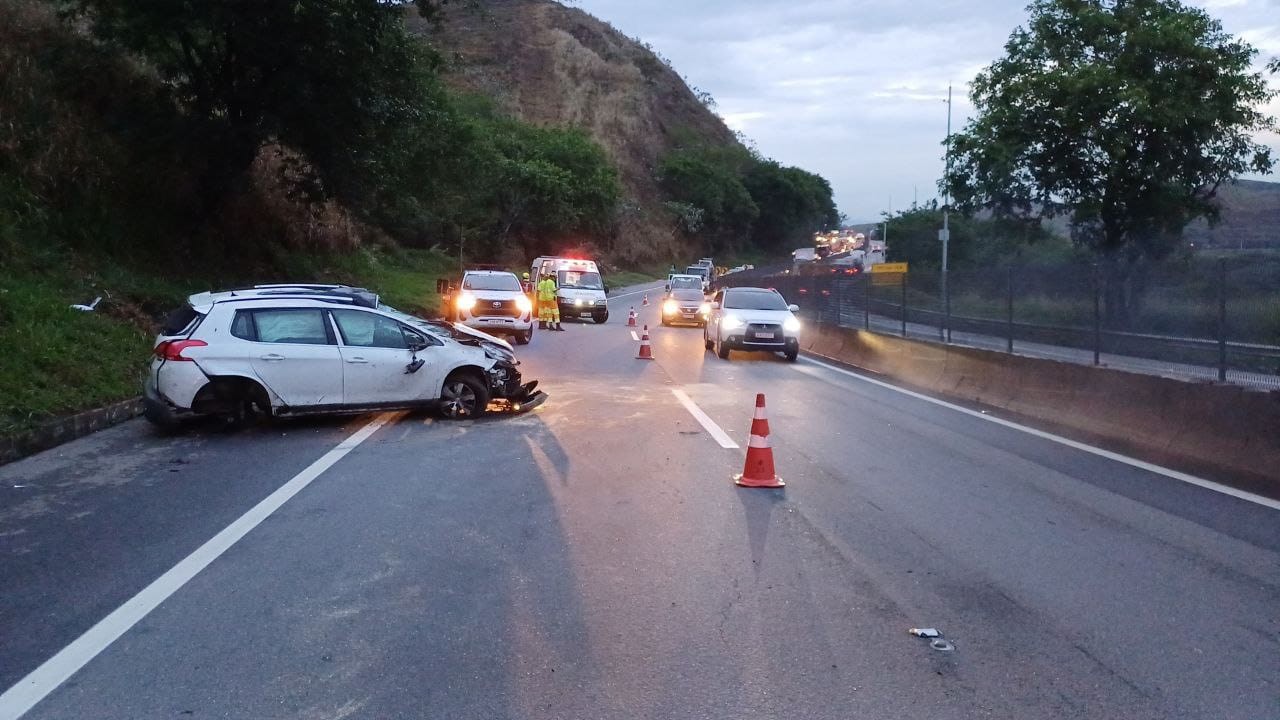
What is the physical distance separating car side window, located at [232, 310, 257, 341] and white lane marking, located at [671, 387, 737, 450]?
17.0ft

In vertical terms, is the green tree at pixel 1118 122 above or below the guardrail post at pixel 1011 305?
above

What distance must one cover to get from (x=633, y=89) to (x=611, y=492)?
104 meters

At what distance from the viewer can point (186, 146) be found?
2244cm

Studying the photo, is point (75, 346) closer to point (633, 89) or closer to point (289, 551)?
point (289, 551)

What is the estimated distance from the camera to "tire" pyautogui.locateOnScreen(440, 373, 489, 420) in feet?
45.5

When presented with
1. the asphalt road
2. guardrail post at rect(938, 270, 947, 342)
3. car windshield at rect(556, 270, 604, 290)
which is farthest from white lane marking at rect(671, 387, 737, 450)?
car windshield at rect(556, 270, 604, 290)

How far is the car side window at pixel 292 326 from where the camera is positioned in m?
12.8

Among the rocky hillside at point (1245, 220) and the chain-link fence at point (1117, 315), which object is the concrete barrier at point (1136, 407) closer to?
the chain-link fence at point (1117, 315)

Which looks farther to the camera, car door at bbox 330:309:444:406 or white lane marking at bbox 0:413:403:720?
car door at bbox 330:309:444:406

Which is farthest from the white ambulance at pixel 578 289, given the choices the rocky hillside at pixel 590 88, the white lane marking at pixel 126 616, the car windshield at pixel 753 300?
the rocky hillside at pixel 590 88

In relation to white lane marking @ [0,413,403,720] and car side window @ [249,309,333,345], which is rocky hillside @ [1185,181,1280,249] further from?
white lane marking @ [0,413,403,720]

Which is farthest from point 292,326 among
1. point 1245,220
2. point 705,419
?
point 1245,220

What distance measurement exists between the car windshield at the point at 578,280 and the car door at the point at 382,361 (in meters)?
24.4

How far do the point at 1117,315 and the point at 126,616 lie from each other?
514 inches
